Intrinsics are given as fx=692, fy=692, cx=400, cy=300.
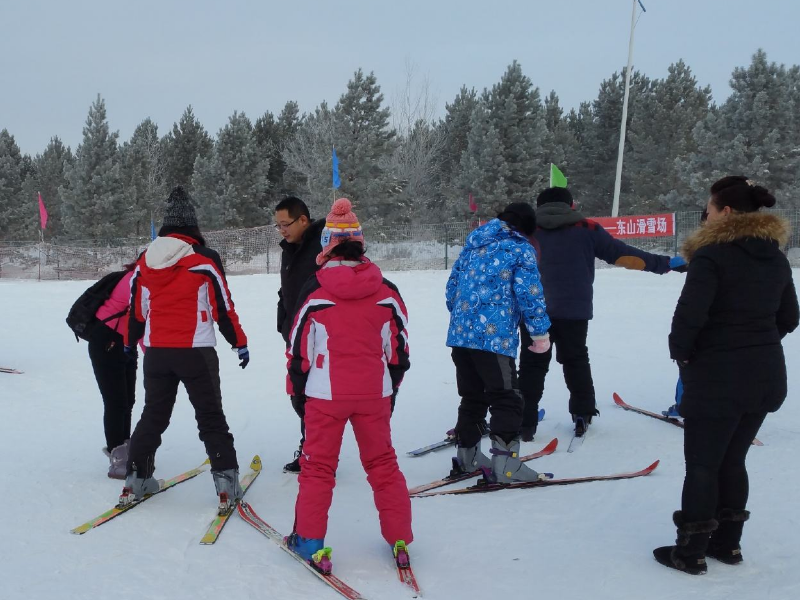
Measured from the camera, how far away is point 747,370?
9.17ft

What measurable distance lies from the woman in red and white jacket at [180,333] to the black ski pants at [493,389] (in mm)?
1321

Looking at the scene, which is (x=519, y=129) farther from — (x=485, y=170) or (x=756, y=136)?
(x=756, y=136)

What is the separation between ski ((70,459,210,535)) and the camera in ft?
11.4

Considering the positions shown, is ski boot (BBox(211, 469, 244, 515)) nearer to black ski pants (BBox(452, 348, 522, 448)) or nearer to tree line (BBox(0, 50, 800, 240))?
black ski pants (BBox(452, 348, 522, 448))

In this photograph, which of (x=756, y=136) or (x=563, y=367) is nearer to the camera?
(x=563, y=367)

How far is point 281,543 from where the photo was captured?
3193 millimetres

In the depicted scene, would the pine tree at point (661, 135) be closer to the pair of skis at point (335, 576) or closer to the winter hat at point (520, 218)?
the winter hat at point (520, 218)

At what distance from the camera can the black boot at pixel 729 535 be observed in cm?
294

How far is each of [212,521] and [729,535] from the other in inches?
97.0

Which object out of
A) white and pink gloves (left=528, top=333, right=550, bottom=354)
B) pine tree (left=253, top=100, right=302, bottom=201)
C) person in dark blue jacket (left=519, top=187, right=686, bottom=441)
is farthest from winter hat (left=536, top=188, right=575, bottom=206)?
pine tree (left=253, top=100, right=302, bottom=201)

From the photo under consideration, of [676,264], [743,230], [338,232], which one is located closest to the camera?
[743,230]

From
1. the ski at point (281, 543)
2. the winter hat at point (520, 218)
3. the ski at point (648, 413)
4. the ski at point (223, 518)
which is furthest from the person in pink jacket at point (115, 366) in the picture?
the ski at point (648, 413)

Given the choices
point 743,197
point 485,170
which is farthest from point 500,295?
point 485,170

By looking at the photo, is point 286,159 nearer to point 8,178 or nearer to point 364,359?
point 8,178
